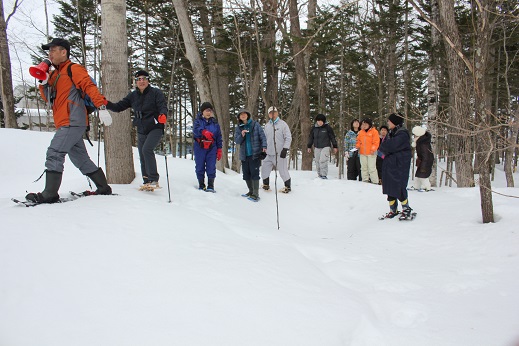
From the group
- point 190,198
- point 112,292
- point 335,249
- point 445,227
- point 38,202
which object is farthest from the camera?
point 190,198

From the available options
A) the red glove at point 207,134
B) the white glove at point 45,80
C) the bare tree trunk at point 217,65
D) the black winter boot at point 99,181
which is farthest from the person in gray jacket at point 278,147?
the white glove at point 45,80

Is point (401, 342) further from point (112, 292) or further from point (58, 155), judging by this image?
point (58, 155)

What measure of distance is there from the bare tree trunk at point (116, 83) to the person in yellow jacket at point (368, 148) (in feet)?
20.6

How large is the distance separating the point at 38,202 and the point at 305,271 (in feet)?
10.3

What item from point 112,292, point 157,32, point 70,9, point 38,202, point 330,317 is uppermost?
point 70,9

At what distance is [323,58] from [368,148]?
9.08m

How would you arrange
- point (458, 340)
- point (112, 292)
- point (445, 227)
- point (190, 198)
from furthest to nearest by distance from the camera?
point (190, 198) → point (445, 227) → point (458, 340) → point (112, 292)

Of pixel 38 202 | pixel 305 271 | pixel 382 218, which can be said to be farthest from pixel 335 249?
pixel 38 202

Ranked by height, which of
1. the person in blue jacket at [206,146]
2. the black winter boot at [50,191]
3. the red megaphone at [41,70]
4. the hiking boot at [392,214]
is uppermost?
the red megaphone at [41,70]

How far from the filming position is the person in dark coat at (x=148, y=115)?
532cm

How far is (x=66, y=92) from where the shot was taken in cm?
407

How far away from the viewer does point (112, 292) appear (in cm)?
221

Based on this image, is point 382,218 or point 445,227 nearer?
point 445,227

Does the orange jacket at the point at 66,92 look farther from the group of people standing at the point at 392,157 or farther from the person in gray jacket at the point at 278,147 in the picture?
the person in gray jacket at the point at 278,147
